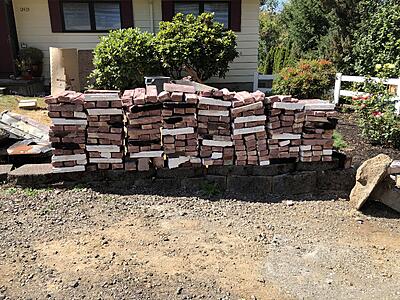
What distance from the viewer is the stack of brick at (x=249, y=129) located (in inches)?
173

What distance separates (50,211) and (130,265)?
1374 mm

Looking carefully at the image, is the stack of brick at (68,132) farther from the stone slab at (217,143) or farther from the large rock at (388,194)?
the large rock at (388,194)

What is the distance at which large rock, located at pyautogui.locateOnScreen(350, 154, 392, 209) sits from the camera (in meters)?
4.00

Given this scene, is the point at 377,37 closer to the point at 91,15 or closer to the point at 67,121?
the point at 91,15

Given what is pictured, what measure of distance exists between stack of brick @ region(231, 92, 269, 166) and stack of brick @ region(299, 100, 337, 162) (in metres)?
0.49

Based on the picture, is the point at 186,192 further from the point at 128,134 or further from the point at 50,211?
the point at 50,211

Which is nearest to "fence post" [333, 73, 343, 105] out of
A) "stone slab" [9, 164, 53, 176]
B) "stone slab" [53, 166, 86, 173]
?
"stone slab" [53, 166, 86, 173]

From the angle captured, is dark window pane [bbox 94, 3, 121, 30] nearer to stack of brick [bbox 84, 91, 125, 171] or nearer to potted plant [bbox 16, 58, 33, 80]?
potted plant [bbox 16, 58, 33, 80]

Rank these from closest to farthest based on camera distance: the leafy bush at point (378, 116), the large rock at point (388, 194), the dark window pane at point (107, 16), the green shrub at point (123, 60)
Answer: the large rock at point (388, 194)
the leafy bush at point (378, 116)
the green shrub at point (123, 60)
the dark window pane at point (107, 16)

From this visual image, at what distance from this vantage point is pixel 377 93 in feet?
20.7

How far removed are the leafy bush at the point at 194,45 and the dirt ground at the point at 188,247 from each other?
545 centimetres

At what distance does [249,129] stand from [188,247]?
65.0 inches

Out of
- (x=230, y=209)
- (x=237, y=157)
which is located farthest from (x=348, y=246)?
(x=237, y=157)

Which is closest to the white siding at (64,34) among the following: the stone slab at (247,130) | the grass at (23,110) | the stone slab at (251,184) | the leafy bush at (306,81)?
the leafy bush at (306,81)
